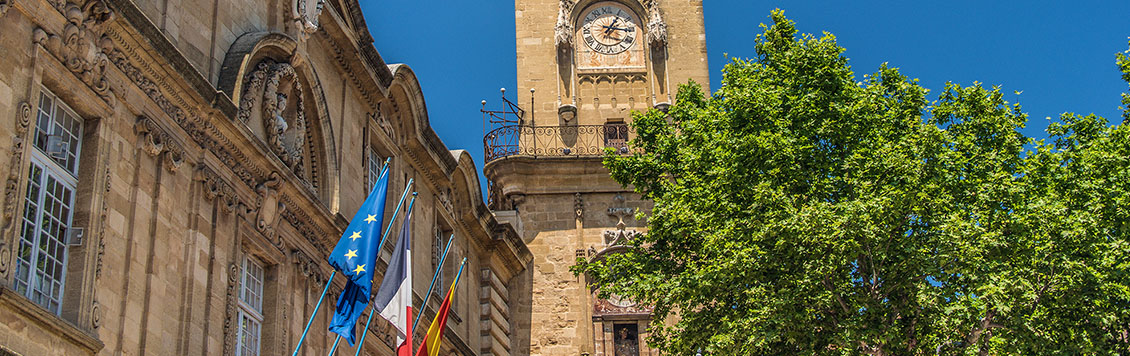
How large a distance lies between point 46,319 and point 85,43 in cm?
304

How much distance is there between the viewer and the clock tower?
30578mm

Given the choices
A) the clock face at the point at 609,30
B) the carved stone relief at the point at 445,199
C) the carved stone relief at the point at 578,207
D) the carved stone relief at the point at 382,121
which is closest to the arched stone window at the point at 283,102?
the carved stone relief at the point at 382,121

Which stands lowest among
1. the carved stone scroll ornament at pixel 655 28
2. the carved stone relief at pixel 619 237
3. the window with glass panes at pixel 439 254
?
the window with glass panes at pixel 439 254

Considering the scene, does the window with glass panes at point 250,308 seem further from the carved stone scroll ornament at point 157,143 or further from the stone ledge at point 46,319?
the stone ledge at point 46,319

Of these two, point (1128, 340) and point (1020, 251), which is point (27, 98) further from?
point (1128, 340)

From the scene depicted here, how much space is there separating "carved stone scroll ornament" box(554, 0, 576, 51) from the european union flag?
16.6 meters

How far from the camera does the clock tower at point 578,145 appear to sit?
30578 mm

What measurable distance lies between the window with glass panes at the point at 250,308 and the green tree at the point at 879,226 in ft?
23.5

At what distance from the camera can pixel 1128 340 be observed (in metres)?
20.7

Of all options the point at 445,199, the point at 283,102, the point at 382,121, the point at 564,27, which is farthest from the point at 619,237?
the point at 283,102

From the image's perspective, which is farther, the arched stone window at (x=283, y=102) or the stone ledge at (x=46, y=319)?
the arched stone window at (x=283, y=102)

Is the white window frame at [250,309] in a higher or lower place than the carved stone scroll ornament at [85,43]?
lower

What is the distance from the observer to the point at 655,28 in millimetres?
33625

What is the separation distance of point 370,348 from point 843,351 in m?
7.36
